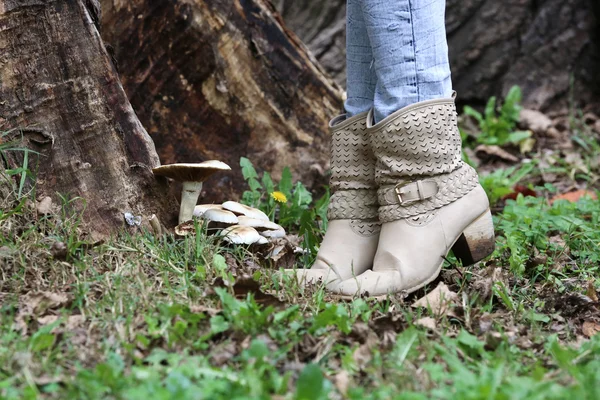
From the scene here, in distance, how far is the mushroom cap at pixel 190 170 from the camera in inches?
106

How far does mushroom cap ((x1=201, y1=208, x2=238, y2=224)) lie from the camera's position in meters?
2.74

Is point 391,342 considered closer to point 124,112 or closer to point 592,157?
point 124,112

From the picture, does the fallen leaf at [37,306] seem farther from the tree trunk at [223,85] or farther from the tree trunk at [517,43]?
the tree trunk at [517,43]

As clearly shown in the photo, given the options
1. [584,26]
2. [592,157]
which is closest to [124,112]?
[592,157]

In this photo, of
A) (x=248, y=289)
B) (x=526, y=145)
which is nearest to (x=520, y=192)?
(x=526, y=145)

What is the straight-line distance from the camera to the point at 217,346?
1817 mm

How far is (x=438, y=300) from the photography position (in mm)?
2326

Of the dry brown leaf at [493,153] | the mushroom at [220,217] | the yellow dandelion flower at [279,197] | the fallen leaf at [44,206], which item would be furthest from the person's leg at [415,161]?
the dry brown leaf at [493,153]

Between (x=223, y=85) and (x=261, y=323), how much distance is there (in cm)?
202

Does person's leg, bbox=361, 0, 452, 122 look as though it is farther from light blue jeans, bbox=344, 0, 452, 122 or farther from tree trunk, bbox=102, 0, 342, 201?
tree trunk, bbox=102, 0, 342, 201

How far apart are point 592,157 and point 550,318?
3.05m

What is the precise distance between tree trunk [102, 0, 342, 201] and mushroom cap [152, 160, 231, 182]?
0.72 m

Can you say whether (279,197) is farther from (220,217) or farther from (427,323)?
(427,323)

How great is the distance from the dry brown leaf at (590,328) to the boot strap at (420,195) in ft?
2.04
